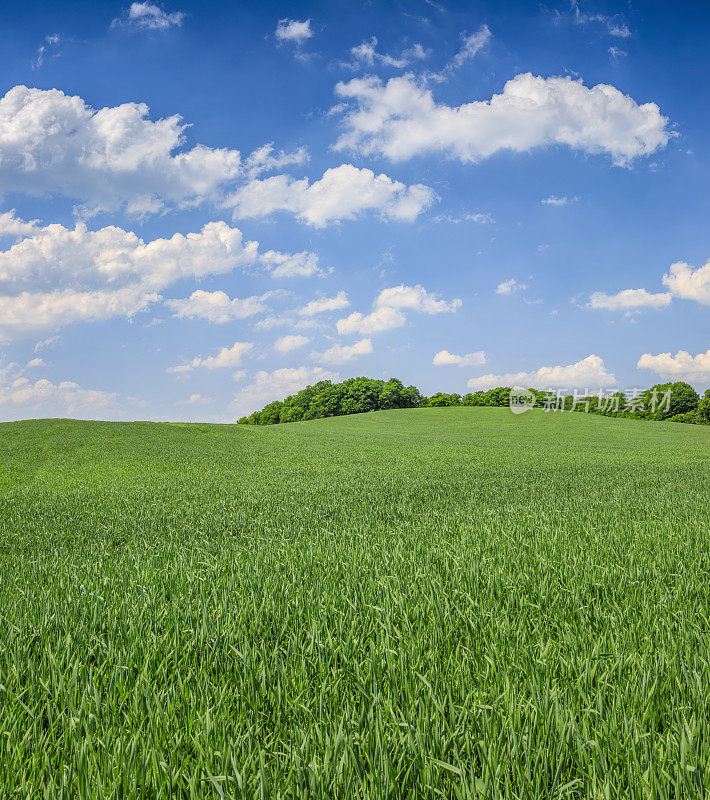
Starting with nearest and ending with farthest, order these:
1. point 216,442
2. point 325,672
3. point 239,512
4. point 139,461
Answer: point 325,672 < point 239,512 < point 139,461 < point 216,442

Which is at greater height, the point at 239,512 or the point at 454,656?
the point at 454,656

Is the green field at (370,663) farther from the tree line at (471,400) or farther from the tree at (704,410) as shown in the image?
the tree at (704,410)

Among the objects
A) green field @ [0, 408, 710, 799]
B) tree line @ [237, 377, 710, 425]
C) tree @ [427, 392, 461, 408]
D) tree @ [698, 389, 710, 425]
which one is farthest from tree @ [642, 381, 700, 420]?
green field @ [0, 408, 710, 799]

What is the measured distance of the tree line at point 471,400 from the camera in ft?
398

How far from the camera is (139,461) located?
2648 centimetres

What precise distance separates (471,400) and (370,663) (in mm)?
135896

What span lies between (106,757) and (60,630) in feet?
Result: 7.77

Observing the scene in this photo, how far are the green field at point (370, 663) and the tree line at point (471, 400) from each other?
114 m

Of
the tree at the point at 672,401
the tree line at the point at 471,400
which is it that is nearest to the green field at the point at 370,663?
the tree line at the point at 471,400

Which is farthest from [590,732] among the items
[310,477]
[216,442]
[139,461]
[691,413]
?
[691,413]

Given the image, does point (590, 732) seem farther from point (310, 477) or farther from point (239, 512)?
point (310, 477)

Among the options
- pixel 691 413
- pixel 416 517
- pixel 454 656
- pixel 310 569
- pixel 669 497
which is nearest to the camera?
pixel 454 656

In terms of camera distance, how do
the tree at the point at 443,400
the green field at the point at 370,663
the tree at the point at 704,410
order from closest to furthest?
the green field at the point at 370,663
the tree at the point at 704,410
the tree at the point at 443,400

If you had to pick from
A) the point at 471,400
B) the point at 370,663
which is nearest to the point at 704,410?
the point at 471,400
